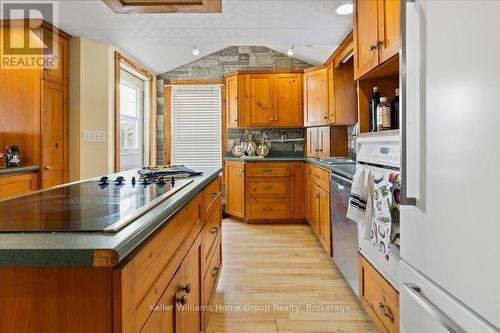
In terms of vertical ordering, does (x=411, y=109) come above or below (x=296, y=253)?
above

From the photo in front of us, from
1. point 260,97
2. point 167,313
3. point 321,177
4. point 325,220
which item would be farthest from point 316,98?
point 167,313

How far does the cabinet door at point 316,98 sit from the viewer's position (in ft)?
13.3

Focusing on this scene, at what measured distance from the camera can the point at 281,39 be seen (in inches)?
138

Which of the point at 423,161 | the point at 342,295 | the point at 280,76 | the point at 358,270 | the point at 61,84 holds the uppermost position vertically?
the point at 280,76

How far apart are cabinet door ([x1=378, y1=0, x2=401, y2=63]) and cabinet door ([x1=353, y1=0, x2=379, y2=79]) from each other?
6 centimetres

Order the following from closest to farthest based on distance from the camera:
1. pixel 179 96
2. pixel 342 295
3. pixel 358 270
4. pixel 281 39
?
pixel 358 270 < pixel 342 295 < pixel 281 39 < pixel 179 96

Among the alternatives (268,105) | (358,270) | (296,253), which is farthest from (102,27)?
(358,270)

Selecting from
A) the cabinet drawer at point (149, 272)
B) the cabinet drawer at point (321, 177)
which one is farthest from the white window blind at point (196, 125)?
the cabinet drawer at point (149, 272)

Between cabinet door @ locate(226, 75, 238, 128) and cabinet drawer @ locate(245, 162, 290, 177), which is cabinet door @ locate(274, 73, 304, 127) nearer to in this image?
cabinet door @ locate(226, 75, 238, 128)

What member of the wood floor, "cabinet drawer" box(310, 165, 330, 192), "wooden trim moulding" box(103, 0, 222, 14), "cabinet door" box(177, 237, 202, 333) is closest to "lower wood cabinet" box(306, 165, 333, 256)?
"cabinet drawer" box(310, 165, 330, 192)

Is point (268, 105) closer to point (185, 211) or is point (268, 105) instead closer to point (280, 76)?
point (280, 76)

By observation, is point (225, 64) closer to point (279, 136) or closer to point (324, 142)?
point (279, 136)

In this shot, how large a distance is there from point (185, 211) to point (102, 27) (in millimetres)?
2751

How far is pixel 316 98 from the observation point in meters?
4.23
